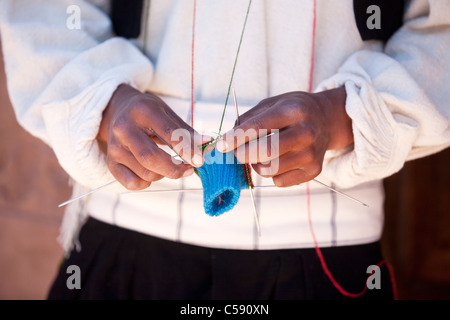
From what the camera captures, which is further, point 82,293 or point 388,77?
point 82,293

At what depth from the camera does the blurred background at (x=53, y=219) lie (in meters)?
1.82

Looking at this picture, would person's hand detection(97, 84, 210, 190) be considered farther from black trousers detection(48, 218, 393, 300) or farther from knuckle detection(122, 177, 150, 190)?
black trousers detection(48, 218, 393, 300)

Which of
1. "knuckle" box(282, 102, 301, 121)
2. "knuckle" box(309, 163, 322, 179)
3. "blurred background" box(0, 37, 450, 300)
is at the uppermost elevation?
"knuckle" box(282, 102, 301, 121)

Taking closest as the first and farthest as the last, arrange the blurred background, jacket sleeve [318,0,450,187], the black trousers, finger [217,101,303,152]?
finger [217,101,303,152] → jacket sleeve [318,0,450,187] → the black trousers → the blurred background

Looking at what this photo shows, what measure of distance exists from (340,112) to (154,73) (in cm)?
38

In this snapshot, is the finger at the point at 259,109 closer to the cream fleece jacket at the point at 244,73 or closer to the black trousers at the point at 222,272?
the cream fleece jacket at the point at 244,73

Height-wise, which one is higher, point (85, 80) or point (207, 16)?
point (207, 16)

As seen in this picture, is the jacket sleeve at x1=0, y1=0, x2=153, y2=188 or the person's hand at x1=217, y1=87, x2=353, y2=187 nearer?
the person's hand at x1=217, y1=87, x2=353, y2=187

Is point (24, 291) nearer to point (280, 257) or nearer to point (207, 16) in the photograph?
point (280, 257)

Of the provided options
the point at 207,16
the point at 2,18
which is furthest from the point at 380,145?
the point at 2,18

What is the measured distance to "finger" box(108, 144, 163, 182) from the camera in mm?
688

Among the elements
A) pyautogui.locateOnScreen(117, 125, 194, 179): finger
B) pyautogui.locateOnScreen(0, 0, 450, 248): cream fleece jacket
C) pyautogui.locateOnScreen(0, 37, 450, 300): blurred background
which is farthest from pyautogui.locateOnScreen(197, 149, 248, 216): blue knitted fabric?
pyautogui.locateOnScreen(0, 37, 450, 300): blurred background

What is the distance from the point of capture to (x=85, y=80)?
859mm

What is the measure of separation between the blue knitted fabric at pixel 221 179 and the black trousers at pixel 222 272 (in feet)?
0.71
